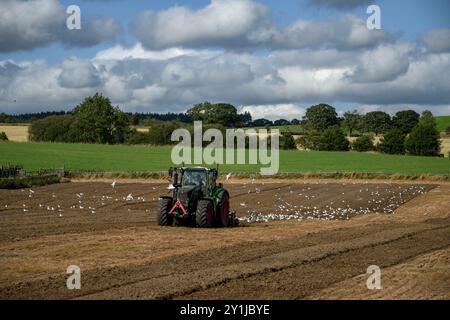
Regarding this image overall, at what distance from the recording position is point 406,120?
127312 millimetres

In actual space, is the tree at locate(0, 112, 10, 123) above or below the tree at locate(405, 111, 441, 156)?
above

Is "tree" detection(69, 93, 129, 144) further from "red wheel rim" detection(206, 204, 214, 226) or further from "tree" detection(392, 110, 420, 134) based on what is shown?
"red wheel rim" detection(206, 204, 214, 226)

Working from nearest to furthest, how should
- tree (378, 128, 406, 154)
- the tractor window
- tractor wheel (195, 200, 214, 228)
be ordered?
1. tractor wheel (195, 200, 214, 228)
2. the tractor window
3. tree (378, 128, 406, 154)

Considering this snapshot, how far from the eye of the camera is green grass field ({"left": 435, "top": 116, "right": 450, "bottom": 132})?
12462 cm

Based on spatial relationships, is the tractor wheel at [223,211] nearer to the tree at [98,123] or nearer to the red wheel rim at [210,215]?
the red wheel rim at [210,215]

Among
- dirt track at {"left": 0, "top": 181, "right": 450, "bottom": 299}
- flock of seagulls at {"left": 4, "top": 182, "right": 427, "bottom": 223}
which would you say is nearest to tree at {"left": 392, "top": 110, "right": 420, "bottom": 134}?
flock of seagulls at {"left": 4, "top": 182, "right": 427, "bottom": 223}

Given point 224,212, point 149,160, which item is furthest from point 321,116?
point 224,212

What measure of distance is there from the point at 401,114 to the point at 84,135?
56.5m

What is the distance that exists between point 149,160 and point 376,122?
6166 centimetres

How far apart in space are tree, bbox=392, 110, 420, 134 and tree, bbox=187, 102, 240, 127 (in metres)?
29.6

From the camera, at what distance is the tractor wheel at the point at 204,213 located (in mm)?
22453

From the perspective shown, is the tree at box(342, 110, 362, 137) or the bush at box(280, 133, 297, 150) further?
the tree at box(342, 110, 362, 137)
